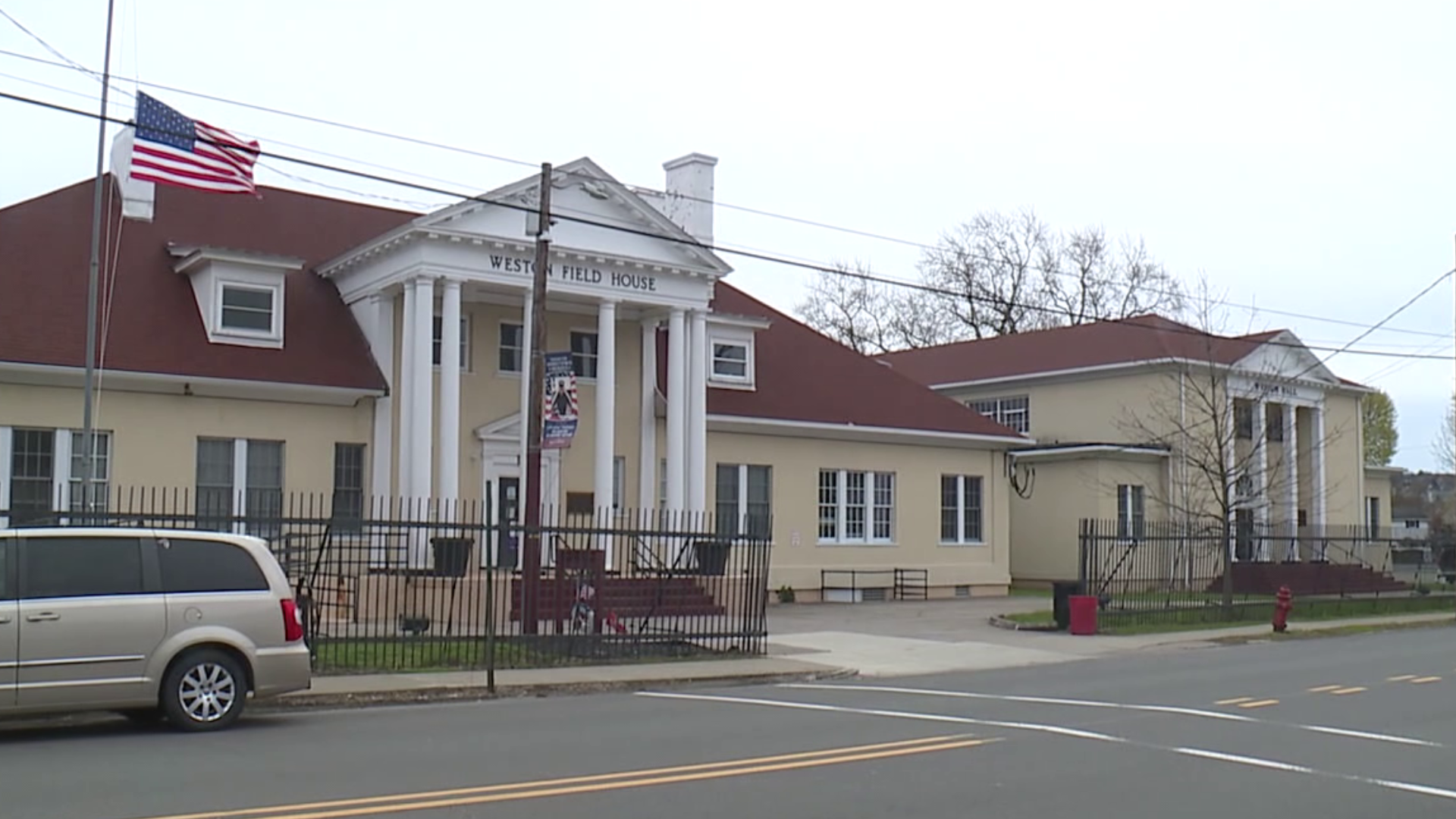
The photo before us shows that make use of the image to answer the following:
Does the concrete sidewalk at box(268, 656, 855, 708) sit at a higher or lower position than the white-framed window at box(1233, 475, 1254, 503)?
lower

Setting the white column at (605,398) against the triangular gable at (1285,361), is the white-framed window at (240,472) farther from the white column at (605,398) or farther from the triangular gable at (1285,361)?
the triangular gable at (1285,361)

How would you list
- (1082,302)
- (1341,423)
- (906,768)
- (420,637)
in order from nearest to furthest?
(906,768), (420,637), (1341,423), (1082,302)

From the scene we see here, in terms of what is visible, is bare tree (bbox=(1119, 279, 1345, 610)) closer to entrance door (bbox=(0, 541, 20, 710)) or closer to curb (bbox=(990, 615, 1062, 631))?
curb (bbox=(990, 615, 1062, 631))

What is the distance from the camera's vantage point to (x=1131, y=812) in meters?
9.40

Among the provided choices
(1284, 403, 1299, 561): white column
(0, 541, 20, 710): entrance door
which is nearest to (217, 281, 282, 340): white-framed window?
(0, 541, 20, 710): entrance door

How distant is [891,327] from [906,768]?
59455 millimetres

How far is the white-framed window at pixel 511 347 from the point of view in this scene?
31.4 metres

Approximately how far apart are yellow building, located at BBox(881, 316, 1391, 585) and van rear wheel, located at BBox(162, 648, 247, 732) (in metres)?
30.1

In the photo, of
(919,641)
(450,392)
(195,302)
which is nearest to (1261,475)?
(919,641)

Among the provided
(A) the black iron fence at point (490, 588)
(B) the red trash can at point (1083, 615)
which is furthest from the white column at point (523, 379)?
(B) the red trash can at point (1083, 615)

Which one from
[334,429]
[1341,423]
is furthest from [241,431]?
[1341,423]

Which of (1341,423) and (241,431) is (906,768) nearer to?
(241,431)

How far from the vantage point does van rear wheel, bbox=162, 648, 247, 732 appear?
→ 12773 mm

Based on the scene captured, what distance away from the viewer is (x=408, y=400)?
2845 cm
